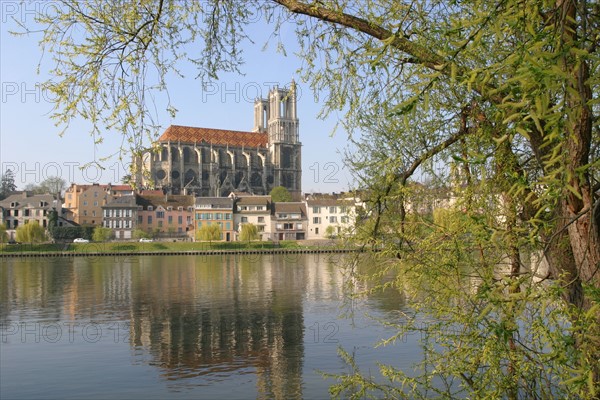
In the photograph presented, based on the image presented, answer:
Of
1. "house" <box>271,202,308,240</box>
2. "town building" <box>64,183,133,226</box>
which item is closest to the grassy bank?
"house" <box>271,202,308,240</box>

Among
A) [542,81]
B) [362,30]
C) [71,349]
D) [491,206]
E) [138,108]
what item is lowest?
[71,349]

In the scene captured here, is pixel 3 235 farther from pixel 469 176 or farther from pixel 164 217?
pixel 469 176

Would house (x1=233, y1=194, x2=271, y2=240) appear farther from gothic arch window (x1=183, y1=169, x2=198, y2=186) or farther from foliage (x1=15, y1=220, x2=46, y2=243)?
gothic arch window (x1=183, y1=169, x2=198, y2=186)

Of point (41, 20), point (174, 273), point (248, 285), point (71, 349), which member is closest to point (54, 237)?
point (174, 273)

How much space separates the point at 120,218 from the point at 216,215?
48.9 feet

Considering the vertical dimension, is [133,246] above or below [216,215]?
below

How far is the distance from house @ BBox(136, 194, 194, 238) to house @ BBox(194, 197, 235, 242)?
2658 mm

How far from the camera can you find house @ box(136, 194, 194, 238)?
96.5 m

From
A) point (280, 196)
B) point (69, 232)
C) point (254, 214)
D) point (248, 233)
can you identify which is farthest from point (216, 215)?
point (280, 196)

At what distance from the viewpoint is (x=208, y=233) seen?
8744 cm

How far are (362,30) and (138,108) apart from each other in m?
1.97

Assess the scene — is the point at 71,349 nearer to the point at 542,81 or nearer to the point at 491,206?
the point at 491,206

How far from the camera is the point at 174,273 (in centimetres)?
4894

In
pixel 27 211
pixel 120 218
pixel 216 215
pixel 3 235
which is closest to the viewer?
pixel 3 235
